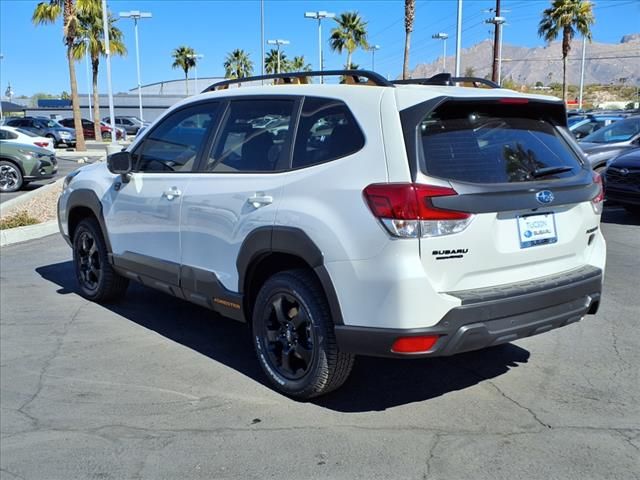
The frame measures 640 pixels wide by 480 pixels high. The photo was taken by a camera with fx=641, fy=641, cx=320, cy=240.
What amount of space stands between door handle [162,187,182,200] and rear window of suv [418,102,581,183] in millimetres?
2037

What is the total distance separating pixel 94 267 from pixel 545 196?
168 inches

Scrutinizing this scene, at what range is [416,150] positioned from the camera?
3.33 metres

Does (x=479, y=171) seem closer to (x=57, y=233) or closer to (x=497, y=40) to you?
(x=57, y=233)

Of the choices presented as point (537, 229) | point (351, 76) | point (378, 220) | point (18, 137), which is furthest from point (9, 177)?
point (537, 229)

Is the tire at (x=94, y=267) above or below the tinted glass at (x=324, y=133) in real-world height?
below

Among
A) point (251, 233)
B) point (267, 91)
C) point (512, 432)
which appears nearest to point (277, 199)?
point (251, 233)

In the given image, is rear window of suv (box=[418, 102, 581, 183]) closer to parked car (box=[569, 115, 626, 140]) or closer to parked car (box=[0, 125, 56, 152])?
parked car (box=[569, 115, 626, 140])

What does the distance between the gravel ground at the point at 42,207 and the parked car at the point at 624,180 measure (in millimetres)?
9186

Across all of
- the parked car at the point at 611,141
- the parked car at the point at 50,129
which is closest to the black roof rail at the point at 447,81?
the parked car at the point at 611,141

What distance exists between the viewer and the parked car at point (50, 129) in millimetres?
36438

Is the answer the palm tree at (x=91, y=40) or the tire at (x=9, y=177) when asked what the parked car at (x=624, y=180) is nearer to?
the tire at (x=9, y=177)

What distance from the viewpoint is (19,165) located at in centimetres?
1498

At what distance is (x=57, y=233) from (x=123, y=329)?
16.8ft

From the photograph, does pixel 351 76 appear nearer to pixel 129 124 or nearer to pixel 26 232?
pixel 26 232
